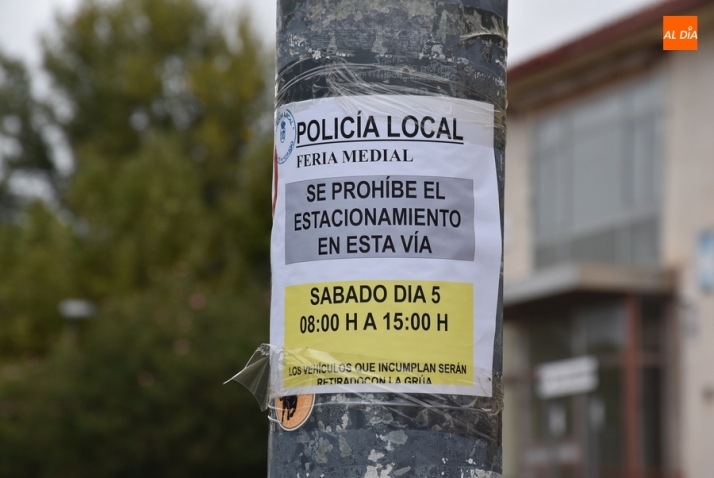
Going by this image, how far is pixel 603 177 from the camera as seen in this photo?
23.8 m

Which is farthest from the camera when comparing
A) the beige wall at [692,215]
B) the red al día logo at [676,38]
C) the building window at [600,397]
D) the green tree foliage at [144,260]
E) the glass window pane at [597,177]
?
the green tree foliage at [144,260]

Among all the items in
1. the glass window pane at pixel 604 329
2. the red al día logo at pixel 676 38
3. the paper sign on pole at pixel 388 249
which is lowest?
the paper sign on pole at pixel 388 249

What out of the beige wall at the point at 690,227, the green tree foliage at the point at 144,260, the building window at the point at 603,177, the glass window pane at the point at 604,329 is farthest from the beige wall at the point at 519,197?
the green tree foliage at the point at 144,260

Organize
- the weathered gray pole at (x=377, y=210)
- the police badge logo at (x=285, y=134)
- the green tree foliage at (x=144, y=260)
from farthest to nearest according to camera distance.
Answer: the green tree foliage at (x=144, y=260)
the police badge logo at (x=285, y=134)
the weathered gray pole at (x=377, y=210)

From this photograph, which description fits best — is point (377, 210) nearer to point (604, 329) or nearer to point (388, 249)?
point (388, 249)

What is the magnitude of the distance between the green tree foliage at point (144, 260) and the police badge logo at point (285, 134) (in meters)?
23.1

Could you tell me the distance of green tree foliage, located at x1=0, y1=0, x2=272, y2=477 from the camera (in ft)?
85.6

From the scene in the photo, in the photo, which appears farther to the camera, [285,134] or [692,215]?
[692,215]

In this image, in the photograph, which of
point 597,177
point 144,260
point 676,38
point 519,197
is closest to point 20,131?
point 144,260

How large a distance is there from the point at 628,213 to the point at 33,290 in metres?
17.8

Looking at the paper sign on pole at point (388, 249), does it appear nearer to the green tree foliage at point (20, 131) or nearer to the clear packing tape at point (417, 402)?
the clear packing tape at point (417, 402)

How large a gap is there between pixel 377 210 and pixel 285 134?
1.15 feet

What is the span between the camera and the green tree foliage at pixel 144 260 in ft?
85.6

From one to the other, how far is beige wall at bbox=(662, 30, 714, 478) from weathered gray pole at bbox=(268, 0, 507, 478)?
19485mm
